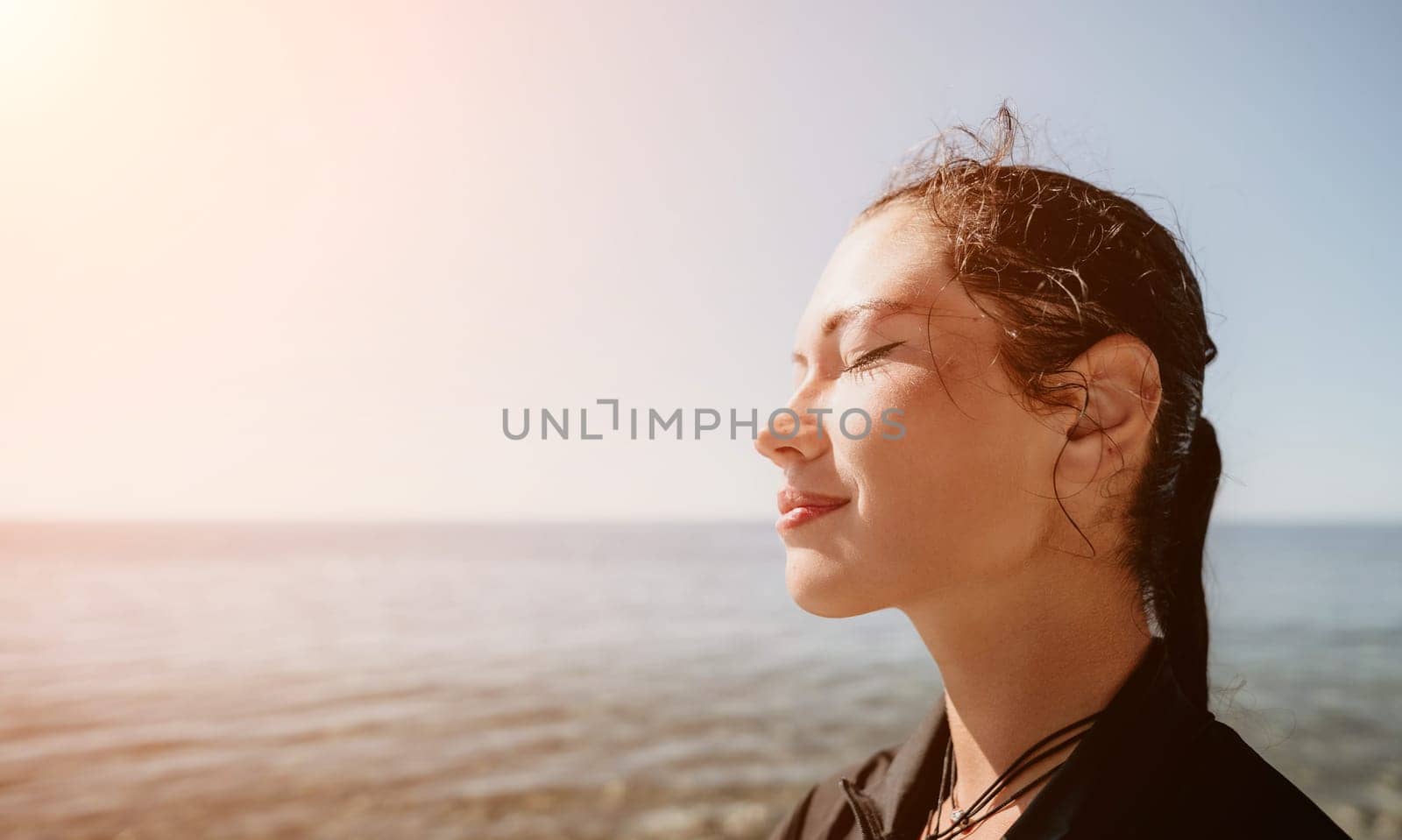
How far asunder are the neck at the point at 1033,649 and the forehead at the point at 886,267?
0.54m

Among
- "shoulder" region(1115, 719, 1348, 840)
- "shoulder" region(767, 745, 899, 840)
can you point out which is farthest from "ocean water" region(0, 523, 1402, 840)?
"shoulder" region(767, 745, 899, 840)

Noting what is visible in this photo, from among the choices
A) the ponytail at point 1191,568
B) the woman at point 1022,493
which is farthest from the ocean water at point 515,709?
the woman at point 1022,493

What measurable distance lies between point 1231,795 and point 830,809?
83cm

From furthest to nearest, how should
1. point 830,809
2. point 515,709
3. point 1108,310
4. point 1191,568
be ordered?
point 515,709 < point 830,809 < point 1191,568 < point 1108,310

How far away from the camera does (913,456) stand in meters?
1.39

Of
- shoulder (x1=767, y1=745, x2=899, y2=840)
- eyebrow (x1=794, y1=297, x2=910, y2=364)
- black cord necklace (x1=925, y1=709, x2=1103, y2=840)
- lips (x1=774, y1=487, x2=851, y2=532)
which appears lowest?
shoulder (x1=767, y1=745, x2=899, y2=840)

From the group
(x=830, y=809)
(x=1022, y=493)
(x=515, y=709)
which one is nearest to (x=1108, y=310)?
(x=1022, y=493)

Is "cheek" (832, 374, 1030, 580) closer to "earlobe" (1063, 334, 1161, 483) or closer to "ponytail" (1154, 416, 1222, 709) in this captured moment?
"earlobe" (1063, 334, 1161, 483)

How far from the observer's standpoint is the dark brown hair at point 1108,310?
58.0 inches

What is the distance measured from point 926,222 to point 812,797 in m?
1.32

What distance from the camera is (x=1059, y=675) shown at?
1452mm

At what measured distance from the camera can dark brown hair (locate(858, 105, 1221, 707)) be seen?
4.83 ft

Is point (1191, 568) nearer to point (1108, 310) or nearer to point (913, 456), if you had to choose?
point (1108, 310)

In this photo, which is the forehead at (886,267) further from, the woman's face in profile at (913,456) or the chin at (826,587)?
the chin at (826,587)
